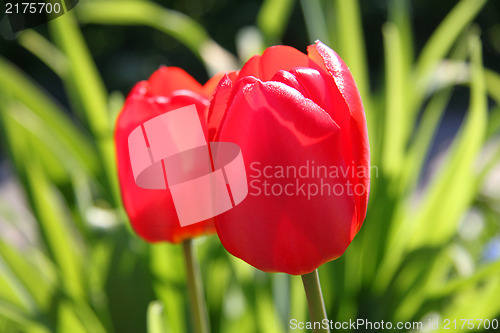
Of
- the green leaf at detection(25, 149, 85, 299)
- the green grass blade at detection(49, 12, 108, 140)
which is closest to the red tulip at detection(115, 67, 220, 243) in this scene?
the green leaf at detection(25, 149, 85, 299)

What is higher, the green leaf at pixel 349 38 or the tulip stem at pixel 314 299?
the green leaf at pixel 349 38

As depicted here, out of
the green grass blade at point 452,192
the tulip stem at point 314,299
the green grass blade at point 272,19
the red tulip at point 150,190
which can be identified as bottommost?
the green grass blade at point 452,192

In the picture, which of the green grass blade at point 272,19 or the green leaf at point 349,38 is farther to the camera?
the green grass blade at point 272,19

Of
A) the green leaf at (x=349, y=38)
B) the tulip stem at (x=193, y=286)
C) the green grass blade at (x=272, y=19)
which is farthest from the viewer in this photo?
the green grass blade at (x=272, y=19)

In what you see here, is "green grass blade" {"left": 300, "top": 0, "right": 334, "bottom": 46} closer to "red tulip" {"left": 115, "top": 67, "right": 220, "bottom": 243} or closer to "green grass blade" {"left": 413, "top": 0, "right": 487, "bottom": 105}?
"green grass blade" {"left": 413, "top": 0, "right": 487, "bottom": 105}

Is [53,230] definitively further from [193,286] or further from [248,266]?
[193,286]

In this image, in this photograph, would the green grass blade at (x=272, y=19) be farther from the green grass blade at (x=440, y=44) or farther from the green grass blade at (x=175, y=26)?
the green grass blade at (x=440, y=44)

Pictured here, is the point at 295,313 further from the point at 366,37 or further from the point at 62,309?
the point at 366,37

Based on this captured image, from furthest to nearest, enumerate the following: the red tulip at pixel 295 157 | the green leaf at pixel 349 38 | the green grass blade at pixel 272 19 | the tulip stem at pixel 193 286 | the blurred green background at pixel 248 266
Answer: the green grass blade at pixel 272 19 → the green leaf at pixel 349 38 → the blurred green background at pixel 248 266 → the tulip stem at pixel 193 286 → the red tulip at pixel 295 157

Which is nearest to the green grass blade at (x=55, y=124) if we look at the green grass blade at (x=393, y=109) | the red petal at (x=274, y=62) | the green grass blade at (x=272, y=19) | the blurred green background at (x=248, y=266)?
the blurred green background at (x=248, y=266)
